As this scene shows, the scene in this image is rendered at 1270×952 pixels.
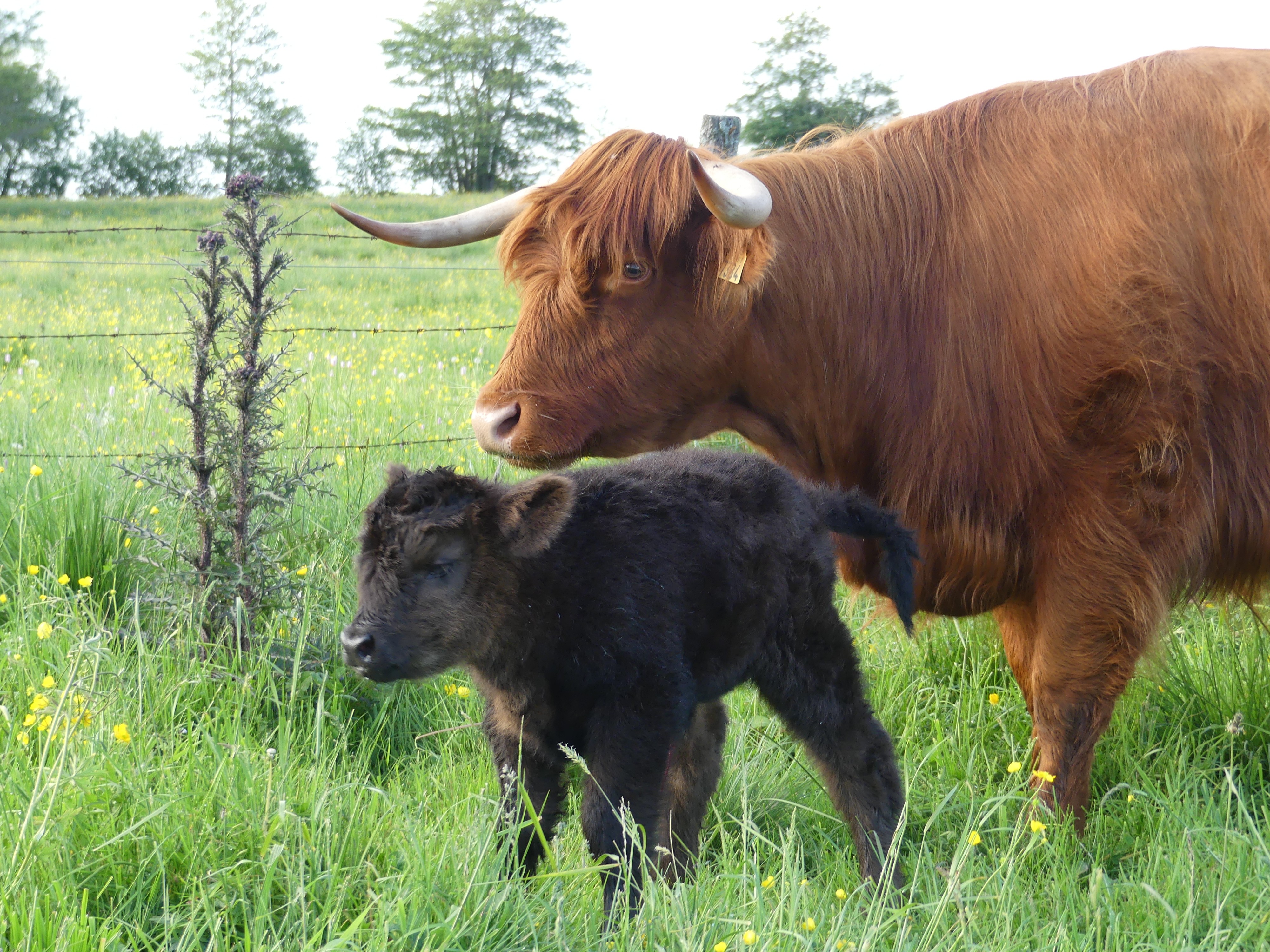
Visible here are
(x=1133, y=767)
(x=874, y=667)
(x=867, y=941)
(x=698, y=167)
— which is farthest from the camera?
(x=874, y=667)

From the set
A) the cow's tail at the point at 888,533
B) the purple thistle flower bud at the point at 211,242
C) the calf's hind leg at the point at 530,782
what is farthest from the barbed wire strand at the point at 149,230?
the cow's tail at the point at 888,533

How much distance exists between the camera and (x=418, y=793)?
9.48 ft

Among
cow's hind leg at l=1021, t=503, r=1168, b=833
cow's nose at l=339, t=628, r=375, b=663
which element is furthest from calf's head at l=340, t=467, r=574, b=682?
cow's hind leg at l=1021, t=503, r=1168, b=833

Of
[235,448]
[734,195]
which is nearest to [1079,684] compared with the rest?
[734,195]

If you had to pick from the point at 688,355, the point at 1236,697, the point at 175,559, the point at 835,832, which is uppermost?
the point at 688,355

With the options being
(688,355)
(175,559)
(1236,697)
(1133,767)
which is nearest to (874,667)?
(1133,767)

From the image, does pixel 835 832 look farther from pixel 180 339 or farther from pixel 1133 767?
pixel 180 339

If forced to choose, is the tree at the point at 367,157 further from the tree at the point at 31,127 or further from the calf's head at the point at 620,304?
the calf's head at the point at 620,304

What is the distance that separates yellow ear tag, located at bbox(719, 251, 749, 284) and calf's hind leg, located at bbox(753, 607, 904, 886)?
941 millimetres

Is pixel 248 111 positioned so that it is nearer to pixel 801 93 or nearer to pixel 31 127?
pixel 31 127

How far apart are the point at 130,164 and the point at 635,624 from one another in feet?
163

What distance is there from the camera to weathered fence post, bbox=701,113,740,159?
5723 mm

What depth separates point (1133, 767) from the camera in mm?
3344

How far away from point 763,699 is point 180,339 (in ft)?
27.1
